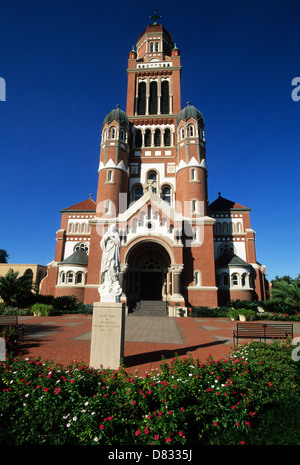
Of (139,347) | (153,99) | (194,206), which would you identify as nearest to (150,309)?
(194,206)

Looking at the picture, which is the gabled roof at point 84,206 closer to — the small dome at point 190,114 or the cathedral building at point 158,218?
the cathedral building at point 158,218

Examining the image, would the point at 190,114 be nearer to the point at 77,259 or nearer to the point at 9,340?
the point at 77,259

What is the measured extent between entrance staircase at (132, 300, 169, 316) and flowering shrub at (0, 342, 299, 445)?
1874 cm

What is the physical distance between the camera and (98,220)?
28.3 metres

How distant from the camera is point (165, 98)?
35531mm

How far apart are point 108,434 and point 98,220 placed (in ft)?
83.5

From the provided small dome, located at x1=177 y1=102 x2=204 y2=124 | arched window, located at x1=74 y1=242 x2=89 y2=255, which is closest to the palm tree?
small dome, located at x1=177 y1=102 x2=204 y2=124

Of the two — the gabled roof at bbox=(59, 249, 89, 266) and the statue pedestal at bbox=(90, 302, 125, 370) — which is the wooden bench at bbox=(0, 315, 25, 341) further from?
the gabled roof at bbox=(59, 249, 89, 266)

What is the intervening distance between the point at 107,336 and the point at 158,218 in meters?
18.6

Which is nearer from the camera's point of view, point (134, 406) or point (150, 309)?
point (134, 406)

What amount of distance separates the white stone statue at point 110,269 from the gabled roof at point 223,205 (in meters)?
26.9

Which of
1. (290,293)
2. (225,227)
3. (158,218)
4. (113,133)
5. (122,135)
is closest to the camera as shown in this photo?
(290,293)
